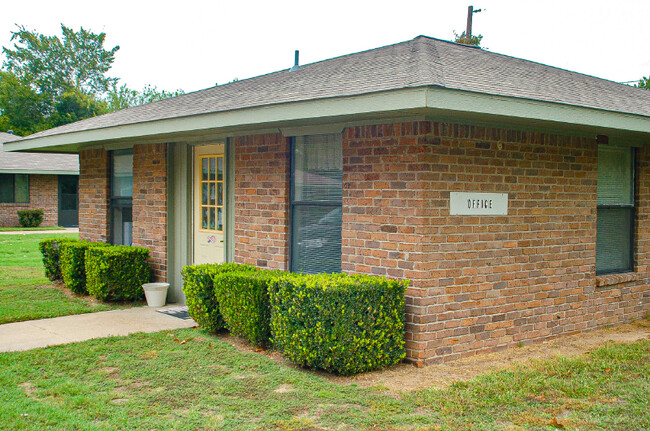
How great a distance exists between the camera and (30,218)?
27.5 m

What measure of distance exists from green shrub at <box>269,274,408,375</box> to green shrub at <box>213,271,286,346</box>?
0.52 metres

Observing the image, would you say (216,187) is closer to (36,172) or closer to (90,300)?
(90,300)

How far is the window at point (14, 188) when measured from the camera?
27516 millimetres

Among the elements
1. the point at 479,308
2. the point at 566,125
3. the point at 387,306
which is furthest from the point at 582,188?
the point at 387,306

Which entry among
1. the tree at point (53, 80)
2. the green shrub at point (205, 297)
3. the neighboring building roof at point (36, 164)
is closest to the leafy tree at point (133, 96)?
the tree at point (53, 80)

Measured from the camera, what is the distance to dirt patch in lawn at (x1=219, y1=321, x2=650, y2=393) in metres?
5.77

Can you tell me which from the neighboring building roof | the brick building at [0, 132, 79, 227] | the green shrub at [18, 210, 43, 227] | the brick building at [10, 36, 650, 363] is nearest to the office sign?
the brick building at [10, 36, 650, 363]

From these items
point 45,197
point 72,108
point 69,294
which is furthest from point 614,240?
point 72,108

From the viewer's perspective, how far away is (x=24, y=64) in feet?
195

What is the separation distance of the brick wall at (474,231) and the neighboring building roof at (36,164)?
23623 millimetres

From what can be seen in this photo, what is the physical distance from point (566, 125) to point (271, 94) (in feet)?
11.2

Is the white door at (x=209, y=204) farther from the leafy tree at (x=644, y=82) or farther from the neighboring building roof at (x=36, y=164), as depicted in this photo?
the leafy tree at (x=644, y=82)

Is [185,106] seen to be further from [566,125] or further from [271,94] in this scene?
[566,125]

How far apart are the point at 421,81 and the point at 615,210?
4661 mm
